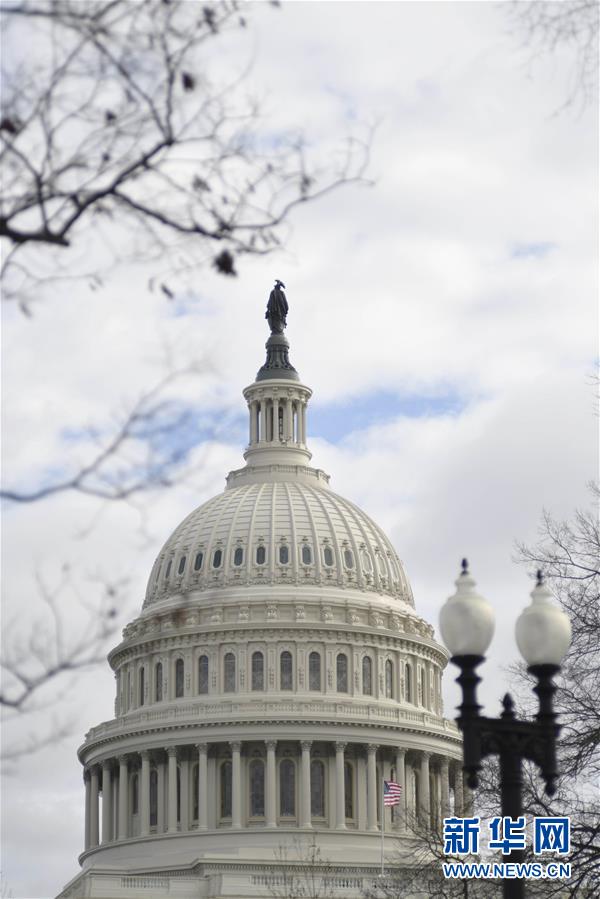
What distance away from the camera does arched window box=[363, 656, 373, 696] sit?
12850 centimetres

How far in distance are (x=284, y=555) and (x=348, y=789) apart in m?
15.7

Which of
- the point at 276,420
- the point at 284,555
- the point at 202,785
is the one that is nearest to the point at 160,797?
the point at 202,785

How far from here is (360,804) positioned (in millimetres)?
123875

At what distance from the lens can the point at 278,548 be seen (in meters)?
132

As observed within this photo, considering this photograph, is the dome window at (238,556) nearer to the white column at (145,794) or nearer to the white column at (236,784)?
the white column at (236,784)

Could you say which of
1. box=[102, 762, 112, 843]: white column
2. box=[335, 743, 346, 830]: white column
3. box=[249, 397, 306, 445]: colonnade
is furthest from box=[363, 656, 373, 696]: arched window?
box=[249, 397, 306, 445]: colonnade

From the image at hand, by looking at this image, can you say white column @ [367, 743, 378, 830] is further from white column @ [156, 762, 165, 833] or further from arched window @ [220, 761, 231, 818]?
white column @ [156, 762, 165, 833]

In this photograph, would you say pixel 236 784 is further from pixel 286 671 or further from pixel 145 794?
pixel 286 671

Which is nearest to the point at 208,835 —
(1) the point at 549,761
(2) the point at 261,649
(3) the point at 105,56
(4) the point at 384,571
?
(2) the point at 261,649

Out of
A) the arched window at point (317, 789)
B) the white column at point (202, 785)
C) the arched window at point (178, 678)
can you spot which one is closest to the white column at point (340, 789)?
the arched window at point (317, 789)

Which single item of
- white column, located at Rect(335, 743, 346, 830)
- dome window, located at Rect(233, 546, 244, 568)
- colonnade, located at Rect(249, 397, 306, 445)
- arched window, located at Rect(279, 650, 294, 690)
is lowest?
white column, located at Rect(335, 743, 346, 830)

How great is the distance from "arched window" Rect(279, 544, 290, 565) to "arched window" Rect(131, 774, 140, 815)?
16.2m

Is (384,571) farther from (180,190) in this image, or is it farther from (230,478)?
(180,190)

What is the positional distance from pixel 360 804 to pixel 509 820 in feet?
330
